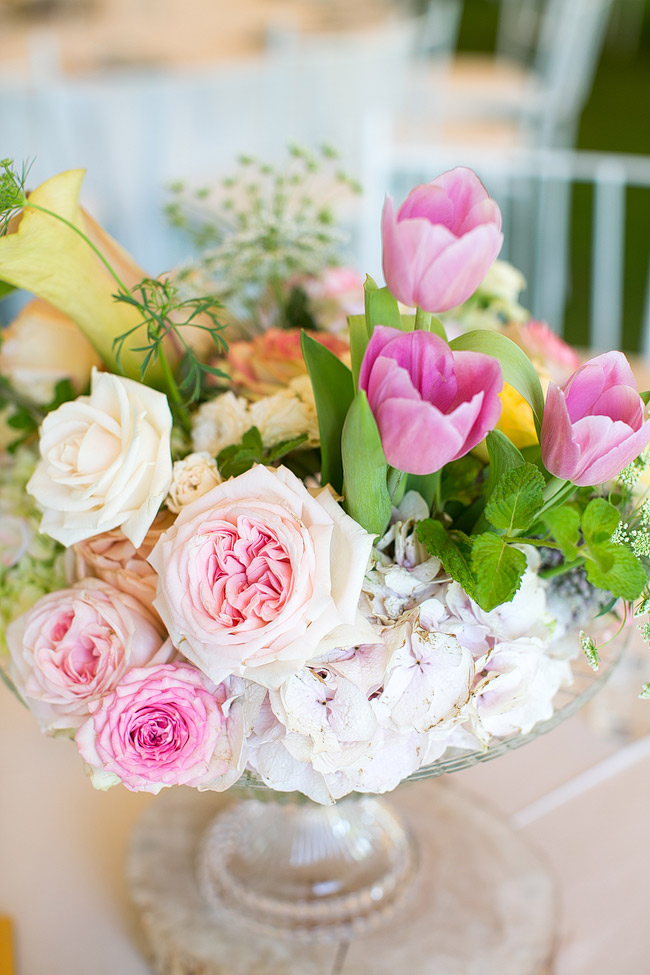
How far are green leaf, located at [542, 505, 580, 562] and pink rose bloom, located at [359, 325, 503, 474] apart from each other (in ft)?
0.31

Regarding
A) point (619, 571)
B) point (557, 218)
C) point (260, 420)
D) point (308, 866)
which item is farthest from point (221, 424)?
point (557, 218)

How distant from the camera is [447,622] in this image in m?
0.44

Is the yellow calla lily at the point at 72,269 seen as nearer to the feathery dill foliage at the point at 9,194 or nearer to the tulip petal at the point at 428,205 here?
the feathery dill foliage at the point at 9,194

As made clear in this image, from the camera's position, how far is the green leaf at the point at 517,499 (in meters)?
0.40

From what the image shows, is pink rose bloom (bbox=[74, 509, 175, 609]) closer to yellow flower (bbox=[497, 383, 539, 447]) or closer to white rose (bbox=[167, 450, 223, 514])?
white rose (bbox=[167, 450, 223, 514])

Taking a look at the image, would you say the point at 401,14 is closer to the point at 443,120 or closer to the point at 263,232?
the point at 443,120

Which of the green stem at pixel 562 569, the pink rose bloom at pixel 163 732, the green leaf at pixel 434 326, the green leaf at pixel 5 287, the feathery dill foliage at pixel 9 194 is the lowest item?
the pink rose bloom at pixel 163 732

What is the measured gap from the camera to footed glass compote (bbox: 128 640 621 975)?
0.59 metres

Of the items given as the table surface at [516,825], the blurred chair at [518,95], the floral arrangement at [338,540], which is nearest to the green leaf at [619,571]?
the floral arrangement at [338,540]

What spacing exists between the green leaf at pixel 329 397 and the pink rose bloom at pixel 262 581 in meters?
0.05

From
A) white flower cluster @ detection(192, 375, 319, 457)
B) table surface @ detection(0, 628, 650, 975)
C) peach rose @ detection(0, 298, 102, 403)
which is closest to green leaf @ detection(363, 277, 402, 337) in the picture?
white flower cluster @ detection(192, 375, 319, 457)

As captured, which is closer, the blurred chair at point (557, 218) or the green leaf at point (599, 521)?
the green leaf at point (599, 521)

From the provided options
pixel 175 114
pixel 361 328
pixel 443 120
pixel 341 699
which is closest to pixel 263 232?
pixel 361 328

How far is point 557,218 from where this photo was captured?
2.73 metres
